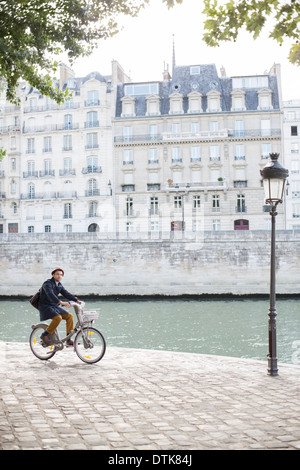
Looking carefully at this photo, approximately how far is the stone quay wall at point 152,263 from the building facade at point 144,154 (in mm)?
8817

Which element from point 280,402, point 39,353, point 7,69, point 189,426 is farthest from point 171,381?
point 7,69

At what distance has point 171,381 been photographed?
693 centimetres

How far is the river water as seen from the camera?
52.7 feet

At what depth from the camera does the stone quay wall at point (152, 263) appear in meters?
32.3

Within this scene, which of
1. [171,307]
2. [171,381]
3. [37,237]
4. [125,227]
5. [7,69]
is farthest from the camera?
[125,227]

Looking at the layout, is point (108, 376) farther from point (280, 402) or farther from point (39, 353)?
point (280, 402)

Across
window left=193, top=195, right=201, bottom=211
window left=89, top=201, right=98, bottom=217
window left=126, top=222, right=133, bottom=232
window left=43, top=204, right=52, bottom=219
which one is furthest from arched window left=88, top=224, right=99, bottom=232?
window left=193, top=195, right=201, bottom=211

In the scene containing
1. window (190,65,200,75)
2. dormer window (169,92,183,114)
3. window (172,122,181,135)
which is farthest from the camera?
window (190,65,200,75)

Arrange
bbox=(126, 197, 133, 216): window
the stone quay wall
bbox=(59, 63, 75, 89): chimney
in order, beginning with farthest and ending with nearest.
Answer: bbox=(59, 63, 75, 89): chimney < bbox=(126, 197, 133, 216): window < the stone quay wall

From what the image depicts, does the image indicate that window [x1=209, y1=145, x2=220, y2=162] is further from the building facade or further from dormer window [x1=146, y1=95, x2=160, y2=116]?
dormer window [x1=146, y1=95, x2=160, y2=116]

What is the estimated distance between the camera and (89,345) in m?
8.32

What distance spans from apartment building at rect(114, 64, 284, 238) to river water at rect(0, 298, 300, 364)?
12771mm

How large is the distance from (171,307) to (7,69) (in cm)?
1949

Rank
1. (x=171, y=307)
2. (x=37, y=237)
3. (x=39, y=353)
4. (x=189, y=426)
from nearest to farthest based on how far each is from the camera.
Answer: (x=189, y=426), (x=39, y=353), (x=171, y=307), (x=37, y=237)
